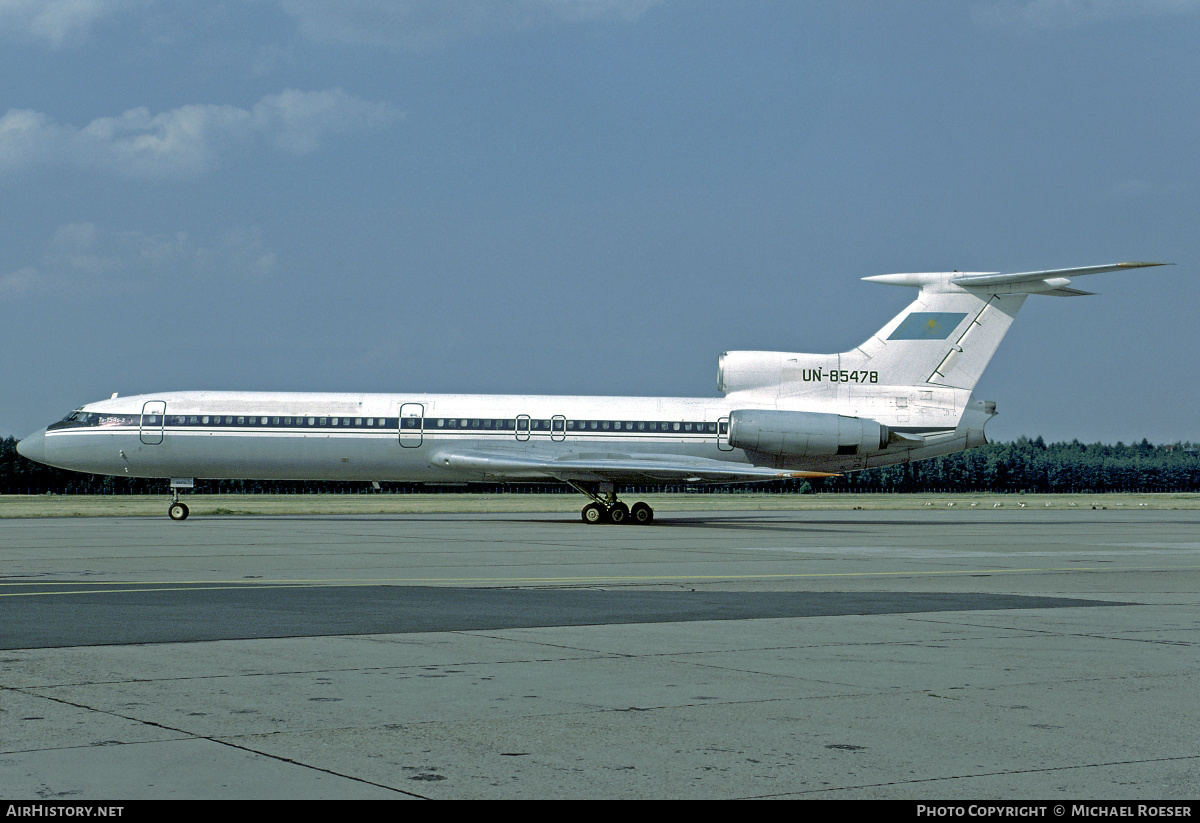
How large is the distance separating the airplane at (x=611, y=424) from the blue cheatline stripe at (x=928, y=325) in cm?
4

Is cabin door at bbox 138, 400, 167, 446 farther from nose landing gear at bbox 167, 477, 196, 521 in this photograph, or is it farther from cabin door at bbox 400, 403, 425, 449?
cabin door at bbox 400, 403, 425, 449

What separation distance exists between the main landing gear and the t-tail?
424cm

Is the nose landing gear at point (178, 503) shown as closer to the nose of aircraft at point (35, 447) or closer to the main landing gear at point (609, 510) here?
the nose of aircraft at point (35, 447)

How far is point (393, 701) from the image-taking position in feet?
25.9

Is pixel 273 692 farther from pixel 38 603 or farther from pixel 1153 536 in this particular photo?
pixel 1153 536

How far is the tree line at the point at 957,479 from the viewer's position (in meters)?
90.9

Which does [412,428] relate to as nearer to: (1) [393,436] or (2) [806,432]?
(1) [393,436]

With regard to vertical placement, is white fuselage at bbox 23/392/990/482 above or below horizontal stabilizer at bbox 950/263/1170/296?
below

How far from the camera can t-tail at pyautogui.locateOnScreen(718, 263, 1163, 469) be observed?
36.6 metres

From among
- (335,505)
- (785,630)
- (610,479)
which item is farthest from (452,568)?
(335,505)

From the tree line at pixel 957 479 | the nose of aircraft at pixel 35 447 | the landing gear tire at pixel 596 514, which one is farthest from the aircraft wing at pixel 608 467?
the tree line at pixel 957 479

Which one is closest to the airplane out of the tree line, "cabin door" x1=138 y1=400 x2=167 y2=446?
"cabin door" x1=138 y1=400 x2=167 y2=446

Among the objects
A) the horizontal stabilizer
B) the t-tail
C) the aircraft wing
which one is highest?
the horizontal stabilizer
